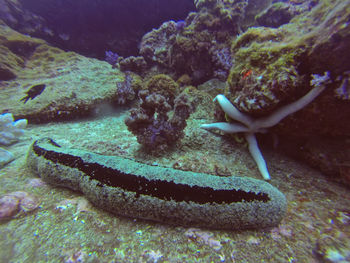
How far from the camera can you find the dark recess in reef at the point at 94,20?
25.8 feet

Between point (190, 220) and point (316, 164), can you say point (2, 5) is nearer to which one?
point (190, 220)

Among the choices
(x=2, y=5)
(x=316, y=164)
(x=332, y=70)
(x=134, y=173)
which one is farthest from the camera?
(x=2, y=5)

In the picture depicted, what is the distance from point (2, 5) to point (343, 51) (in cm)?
1328

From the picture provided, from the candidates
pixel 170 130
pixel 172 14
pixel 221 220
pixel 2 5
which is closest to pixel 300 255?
pixel 221 220

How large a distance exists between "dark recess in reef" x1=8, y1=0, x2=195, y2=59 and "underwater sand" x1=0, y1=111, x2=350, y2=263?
842cm

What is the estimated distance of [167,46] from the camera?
256 inches

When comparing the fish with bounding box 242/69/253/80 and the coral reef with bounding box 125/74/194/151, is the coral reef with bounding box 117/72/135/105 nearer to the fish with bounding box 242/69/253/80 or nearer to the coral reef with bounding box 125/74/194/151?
the coral reef with bounding box 125/74/194/151

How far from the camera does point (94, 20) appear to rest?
816cm

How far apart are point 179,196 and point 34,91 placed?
539 cm

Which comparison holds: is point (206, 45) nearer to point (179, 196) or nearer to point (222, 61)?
point (222, 61)

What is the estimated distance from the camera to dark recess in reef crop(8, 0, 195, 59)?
787 centimetres

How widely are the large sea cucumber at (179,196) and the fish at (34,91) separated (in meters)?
3.75

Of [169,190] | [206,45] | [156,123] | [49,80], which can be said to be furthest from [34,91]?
[206,45]

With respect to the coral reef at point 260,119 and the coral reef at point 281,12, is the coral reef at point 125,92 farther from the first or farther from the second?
the coral reef at point 281,12
